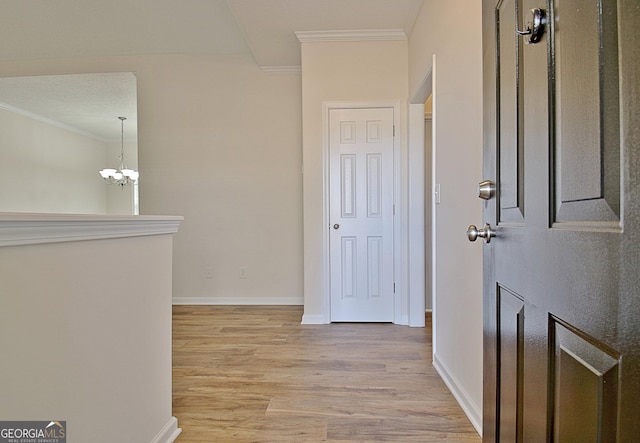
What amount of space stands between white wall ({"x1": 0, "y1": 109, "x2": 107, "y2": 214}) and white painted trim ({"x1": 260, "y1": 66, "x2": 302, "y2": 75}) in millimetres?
2010

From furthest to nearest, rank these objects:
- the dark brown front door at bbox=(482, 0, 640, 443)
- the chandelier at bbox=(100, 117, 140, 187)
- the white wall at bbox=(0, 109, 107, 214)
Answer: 1. the chandelier at bbox=(100, 117, 140, 187)
2. the white wall at bbox=(0, 109, 107, 214)
3. the dark brown front door at bbox=(482, 0, 640, 443)

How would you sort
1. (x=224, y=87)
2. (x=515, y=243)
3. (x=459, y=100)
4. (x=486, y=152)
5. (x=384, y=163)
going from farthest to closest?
(x=224, y=87) < (x=384, y=163) < (x=459, y=100) < (x=486, y=152) < (x=515, y=243)

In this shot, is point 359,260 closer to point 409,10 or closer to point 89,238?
point 409,10

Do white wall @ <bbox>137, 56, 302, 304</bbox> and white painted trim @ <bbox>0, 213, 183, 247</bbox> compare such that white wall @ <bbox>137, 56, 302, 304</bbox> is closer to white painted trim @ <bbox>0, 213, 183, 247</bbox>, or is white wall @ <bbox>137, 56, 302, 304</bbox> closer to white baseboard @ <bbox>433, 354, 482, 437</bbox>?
white baseboard @ <bbox>433, 354, 482, 437</bbox>

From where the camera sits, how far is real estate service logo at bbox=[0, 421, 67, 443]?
2.68 ft

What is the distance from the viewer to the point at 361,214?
3178 millimetres

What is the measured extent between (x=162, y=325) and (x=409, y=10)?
2.83 m

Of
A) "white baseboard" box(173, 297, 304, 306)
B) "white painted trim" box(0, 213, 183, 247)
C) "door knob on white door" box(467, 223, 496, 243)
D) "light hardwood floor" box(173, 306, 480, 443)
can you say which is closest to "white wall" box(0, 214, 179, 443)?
"white painted trim" box(0, 213, 183, 247)

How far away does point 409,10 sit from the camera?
268cm

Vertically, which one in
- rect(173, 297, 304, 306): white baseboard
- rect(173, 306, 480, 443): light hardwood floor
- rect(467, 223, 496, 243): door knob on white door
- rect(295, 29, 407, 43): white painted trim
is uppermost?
rect(295, 29, 407, 43): white painted trim

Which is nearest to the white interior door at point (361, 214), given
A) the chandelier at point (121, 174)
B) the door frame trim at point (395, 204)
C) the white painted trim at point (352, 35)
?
the door frame trim at point (395, 204)

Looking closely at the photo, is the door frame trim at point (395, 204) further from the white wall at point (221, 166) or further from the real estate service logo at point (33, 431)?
the real estate service logo at point (33, 431)

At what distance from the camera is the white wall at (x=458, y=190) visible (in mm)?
1609

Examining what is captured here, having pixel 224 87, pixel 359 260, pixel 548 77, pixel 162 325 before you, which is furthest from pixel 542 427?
pixel 224 87
